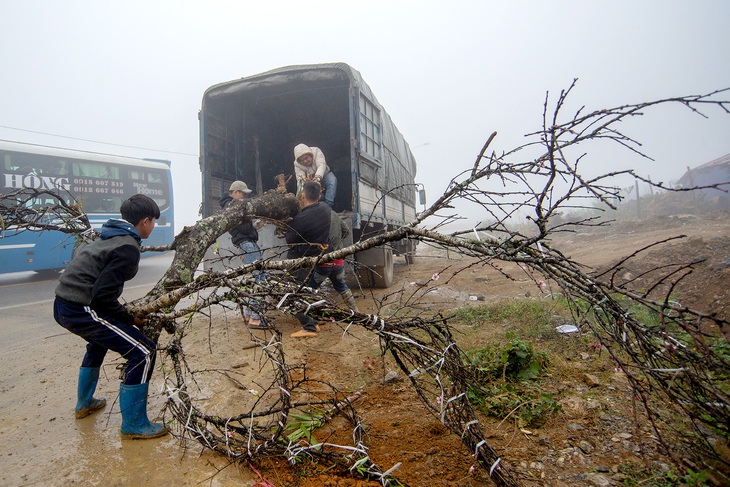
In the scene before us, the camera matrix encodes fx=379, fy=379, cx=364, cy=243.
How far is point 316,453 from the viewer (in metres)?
2.05

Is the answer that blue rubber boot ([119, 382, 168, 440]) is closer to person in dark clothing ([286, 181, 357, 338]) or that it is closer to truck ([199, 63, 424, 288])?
person in dark clothing ([286, 181, 357, 338])

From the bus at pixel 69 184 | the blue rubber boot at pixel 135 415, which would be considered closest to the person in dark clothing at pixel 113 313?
the blue rubber boot at pixel 135 415

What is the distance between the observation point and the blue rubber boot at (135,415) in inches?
95.4

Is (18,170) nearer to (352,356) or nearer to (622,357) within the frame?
(352,356)

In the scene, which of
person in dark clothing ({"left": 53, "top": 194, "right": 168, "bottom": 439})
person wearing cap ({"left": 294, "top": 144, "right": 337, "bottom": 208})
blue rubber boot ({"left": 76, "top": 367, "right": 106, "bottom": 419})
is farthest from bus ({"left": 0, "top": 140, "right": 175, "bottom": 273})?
person in dark clothing ({"left": 53, "top": 194, "right": 168, "bottom": 439})

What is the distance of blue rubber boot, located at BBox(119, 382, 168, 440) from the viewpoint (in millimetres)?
2424

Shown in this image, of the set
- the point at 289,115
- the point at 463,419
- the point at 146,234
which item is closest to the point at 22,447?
the point at 146,234

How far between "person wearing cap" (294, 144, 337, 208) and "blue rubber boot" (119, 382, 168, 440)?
12.0ft

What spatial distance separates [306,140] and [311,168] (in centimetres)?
241

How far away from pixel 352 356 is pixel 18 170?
37.9 ft

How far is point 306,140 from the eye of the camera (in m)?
7.93

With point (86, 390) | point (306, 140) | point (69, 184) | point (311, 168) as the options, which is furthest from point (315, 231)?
point (69, 184)

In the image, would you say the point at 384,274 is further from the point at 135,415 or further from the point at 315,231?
the point at 135,415

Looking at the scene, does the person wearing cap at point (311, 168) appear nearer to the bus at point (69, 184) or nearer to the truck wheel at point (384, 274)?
the truck wheel at point (384, 274)
